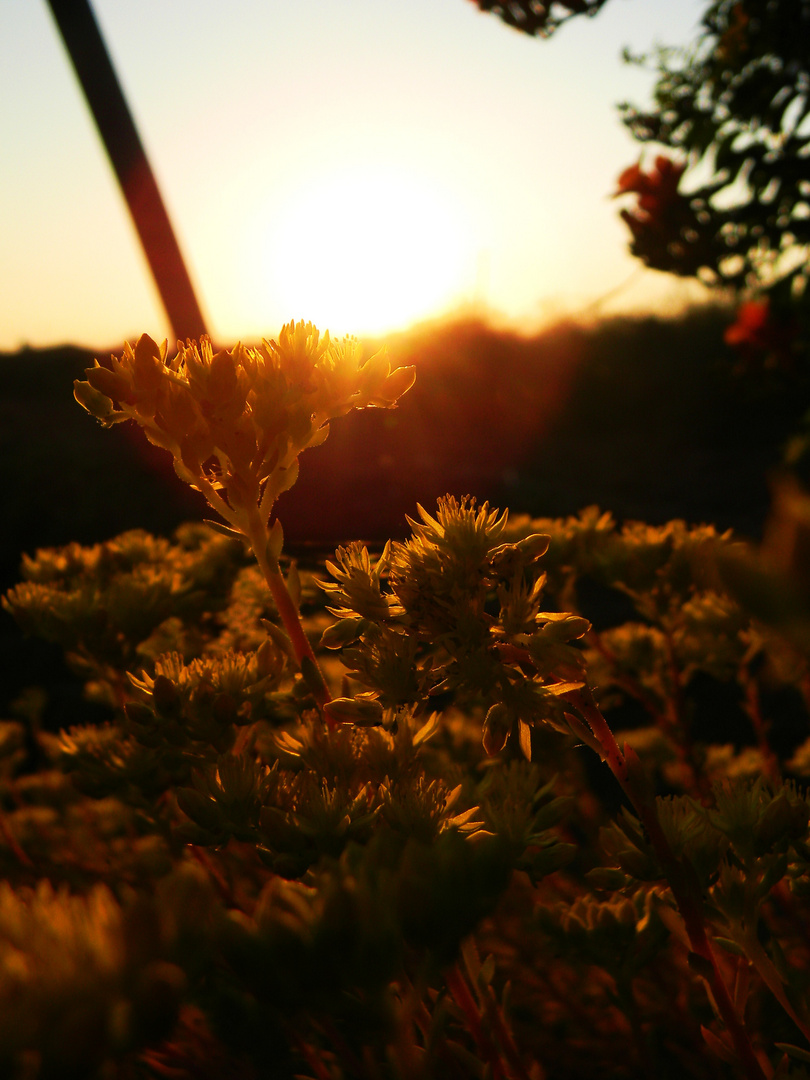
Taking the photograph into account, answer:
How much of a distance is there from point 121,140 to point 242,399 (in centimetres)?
240

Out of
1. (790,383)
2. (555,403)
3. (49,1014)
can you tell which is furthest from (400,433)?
(555,403)

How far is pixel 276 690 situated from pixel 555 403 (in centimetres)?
818

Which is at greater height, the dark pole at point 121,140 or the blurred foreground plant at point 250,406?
the dark pole at point 121,140

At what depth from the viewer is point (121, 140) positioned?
2.48 meters

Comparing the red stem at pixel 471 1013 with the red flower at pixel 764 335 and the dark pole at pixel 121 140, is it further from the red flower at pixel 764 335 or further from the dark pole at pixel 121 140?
the red flower at pixel 764 335

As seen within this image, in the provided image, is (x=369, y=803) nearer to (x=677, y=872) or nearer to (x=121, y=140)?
(x=677, y=872)

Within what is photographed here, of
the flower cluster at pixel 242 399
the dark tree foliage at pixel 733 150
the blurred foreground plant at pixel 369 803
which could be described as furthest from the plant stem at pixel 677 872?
the dark tree foliage at pixel 733 150

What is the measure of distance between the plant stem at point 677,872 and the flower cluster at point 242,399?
0.28m

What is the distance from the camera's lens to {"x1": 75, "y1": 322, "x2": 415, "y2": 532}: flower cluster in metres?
0.55

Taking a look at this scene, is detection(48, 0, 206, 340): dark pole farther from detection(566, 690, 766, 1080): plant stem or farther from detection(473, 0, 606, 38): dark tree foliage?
detection(566, 690, 766, 1080): plant stem

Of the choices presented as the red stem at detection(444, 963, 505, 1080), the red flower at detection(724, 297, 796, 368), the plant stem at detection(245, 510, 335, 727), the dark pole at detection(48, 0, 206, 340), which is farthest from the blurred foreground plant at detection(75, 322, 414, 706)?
the red flower at detection(724, 297, 796, 368)

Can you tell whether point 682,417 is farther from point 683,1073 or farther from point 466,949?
point 466,949

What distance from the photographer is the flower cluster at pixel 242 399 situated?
21.7 inches

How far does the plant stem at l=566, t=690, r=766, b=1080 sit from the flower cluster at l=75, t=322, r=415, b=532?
275mm
